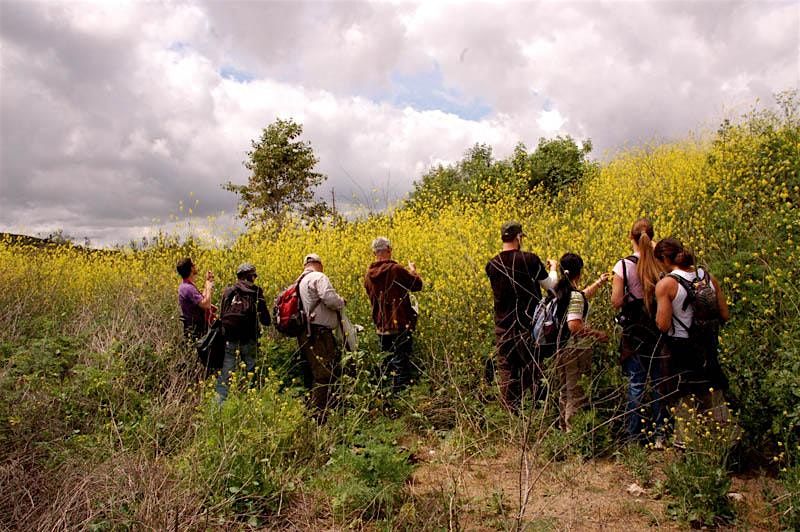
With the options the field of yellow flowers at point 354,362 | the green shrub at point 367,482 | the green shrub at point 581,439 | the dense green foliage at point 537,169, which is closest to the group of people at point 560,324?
the green shrub at point 581,439

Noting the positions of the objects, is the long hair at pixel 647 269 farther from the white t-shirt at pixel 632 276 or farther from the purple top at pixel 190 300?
the purple top at pixel 190 300

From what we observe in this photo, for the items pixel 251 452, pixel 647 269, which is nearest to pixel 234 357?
pixel 251 452

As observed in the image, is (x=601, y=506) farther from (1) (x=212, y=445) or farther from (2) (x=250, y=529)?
(1) (x=212, y=445)

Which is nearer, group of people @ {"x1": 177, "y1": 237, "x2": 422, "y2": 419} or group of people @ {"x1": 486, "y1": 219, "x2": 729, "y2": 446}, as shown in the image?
group of people @ {"x1": 486, "y1": 219, "x2": 729, "y2": 446}

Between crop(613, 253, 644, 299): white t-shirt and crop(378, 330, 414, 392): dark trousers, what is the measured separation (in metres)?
2.26

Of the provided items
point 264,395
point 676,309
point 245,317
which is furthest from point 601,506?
point 245,317

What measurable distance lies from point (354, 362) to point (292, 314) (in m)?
0.88

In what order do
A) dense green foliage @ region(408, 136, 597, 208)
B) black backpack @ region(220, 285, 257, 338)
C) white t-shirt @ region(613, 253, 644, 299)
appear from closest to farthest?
1. white t-shirt @ region(613, 253, 644, 299)
2. black backpack @ region(220, 285, 257, 338)
3. dense green foliage @ region(408, 136, 597, 208)

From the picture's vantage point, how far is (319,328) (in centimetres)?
577

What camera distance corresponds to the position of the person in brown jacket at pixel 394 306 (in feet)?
19.0

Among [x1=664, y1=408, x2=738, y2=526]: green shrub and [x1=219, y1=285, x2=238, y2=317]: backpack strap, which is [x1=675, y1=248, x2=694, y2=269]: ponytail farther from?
[x1=219, y1=285, x2=238, y2=317]: backpack strap

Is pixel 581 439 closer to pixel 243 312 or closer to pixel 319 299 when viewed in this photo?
pixel 319 299

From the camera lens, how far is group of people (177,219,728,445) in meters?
4.24

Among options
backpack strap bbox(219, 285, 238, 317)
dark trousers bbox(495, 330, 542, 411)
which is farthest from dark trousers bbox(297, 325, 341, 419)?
dark trousers bbox(495, 330, 542, 411)
